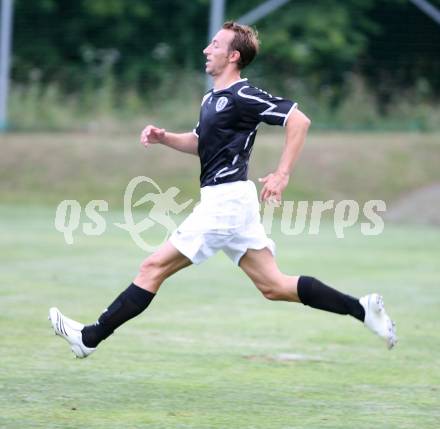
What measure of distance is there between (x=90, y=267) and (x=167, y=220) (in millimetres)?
6782

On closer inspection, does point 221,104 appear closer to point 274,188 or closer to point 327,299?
point 274,188

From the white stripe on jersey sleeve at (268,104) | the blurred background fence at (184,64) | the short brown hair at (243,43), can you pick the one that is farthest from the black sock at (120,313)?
the blurred background fence at (184,64)

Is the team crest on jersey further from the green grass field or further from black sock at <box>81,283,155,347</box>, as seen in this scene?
the green grass field

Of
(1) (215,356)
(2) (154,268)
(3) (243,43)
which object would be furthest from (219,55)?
(1) (215,356)

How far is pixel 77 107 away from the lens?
97.6 ft

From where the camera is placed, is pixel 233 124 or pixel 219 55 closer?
pixel 233 124

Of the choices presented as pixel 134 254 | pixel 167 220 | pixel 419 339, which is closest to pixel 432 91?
pixel 167 220

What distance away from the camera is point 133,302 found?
6.76 m

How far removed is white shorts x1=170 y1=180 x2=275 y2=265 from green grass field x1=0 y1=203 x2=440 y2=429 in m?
0.85

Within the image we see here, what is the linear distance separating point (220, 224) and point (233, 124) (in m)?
0.61

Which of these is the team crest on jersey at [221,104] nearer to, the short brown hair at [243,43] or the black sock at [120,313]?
the short brown hair at [243,43]

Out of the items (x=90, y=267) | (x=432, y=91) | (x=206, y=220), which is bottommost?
(x=90, y=267)

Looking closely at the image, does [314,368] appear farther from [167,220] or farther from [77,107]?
[77,107]

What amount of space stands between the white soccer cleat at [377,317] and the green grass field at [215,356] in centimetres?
35
